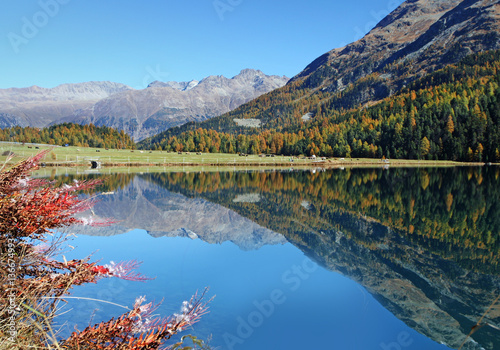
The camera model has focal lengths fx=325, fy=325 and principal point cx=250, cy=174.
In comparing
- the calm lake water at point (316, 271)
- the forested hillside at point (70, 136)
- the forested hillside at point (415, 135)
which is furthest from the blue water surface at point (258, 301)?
the forested hillside at point (70, 136)

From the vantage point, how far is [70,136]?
133000 mm

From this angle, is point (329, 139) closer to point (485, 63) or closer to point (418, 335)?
point (485, 63)

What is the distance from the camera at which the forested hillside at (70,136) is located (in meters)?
131

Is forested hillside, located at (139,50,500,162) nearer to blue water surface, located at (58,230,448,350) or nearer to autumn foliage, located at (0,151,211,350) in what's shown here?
blue water surface, located at (58,230,448,350)

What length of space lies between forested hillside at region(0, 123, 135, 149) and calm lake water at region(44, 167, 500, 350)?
5021 inches

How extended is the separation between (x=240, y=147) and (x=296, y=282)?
13568cm

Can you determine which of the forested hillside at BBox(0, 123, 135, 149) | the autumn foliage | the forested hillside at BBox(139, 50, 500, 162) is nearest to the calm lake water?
the autumn foliage

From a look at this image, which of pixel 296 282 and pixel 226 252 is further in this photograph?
pixel 226 252

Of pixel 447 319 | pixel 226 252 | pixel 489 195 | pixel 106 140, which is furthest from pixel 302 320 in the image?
pixel 106 140

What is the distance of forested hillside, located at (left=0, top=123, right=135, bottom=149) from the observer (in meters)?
131

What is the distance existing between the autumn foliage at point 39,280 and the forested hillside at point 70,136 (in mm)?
139994

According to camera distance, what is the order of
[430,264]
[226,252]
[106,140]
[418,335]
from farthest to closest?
[106,140]
[226,252]
[430,264]
[418,335]

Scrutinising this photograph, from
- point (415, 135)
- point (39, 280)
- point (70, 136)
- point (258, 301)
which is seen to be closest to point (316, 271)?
point (258, 301)

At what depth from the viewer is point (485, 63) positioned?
572 feet
